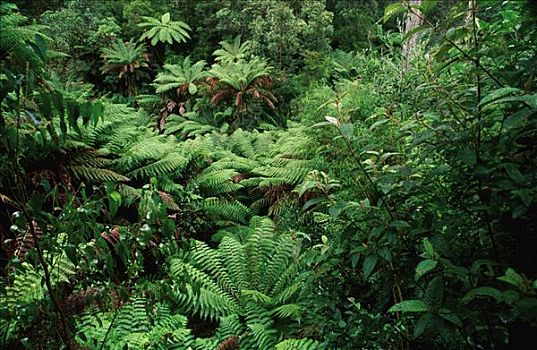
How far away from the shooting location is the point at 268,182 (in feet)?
16.3

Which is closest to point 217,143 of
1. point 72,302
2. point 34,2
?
point 72,302

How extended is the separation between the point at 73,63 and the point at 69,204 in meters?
8.06

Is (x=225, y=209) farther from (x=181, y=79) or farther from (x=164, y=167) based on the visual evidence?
(x=181, y=79)

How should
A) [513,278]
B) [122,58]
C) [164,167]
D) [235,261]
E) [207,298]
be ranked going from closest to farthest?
[513,278], [207,298], [235,261], [164,167], [122,58]

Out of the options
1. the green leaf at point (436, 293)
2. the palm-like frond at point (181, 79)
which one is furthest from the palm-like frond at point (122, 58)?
the green leaf at point (436, 293)

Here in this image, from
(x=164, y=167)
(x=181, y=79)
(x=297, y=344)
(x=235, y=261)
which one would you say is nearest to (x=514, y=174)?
(x=297, y=344)

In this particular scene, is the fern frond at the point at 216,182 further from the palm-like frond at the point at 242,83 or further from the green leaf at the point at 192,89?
the green leaf at the point at 192,89

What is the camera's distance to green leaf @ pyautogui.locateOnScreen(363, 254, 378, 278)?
5.17ft

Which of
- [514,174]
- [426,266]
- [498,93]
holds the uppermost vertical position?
[498,93]

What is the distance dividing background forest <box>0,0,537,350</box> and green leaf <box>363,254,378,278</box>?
0.01m

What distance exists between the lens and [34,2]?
963 centimetres

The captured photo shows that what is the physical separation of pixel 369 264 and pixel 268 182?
3398mm

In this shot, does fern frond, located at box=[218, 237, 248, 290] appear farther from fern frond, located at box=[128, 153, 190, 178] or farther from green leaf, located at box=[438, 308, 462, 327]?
green leaf, located at box=[438, 308, 462, 327]

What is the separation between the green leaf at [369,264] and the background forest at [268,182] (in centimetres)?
1
